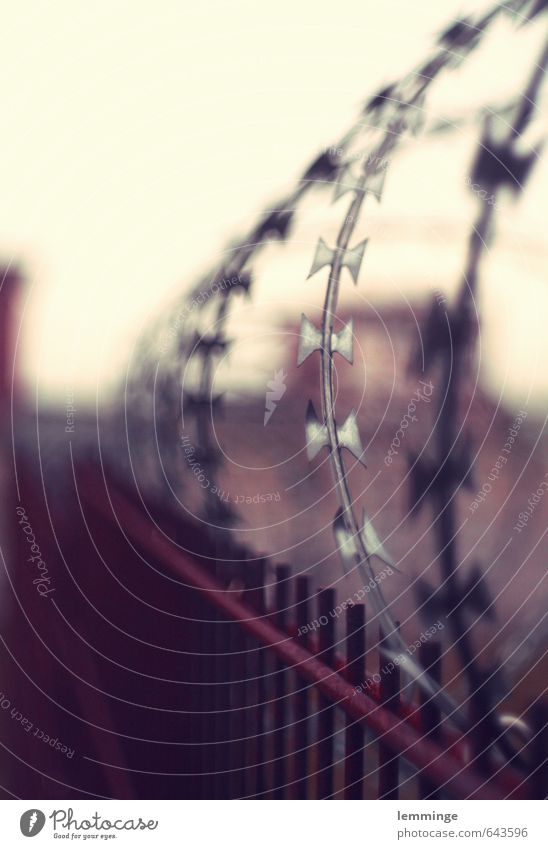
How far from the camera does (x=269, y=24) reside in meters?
0.73

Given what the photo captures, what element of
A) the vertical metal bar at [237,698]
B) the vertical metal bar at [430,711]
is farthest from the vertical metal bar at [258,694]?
the vertical metal bar at [430,711]

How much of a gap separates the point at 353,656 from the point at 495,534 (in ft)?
0.42

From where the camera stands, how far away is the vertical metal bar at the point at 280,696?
74 centimetres

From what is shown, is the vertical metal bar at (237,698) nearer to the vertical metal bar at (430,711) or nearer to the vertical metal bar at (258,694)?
the vertical metal bar at (258,694)

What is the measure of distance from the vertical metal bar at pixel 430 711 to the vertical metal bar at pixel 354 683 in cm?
4

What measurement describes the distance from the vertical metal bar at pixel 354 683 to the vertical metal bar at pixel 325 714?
1 centimetres

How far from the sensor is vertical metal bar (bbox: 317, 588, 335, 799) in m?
0.72

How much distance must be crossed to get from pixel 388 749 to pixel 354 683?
0.05 m

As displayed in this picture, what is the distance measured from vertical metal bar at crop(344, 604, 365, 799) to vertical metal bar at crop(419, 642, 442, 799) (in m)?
0.04

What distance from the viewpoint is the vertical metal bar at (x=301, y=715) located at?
28.7 inches

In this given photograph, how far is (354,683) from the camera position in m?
0.70

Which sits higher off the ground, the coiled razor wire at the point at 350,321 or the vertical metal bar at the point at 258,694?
the coiled razor wire at the point at 350,321

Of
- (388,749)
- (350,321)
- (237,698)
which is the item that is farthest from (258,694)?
(350,321)

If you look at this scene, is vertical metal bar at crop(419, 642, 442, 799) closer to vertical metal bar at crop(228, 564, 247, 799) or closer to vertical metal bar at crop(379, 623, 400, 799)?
vertical metal bar at crop(379, 623, 400, 799)
